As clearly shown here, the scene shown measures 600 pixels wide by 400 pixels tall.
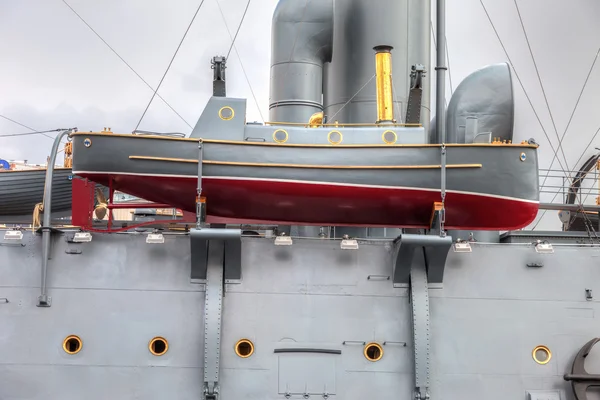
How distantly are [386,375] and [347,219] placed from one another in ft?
8.52

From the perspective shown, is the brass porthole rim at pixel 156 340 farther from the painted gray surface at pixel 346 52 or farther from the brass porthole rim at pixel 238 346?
the painted gray surface at pixel 346 52

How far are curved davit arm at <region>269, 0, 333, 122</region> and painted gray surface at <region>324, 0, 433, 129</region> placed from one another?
612 millimetres

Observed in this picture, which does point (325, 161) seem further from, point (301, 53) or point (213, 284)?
point (301, 53)

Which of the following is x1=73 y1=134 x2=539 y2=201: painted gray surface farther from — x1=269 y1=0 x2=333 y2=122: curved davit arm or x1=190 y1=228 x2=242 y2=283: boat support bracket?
x1=269 y1=0 x2=333 y2=122: curved davit arm

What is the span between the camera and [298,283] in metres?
11.5

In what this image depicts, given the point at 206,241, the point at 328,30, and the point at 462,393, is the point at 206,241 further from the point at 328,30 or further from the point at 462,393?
the point at 328,30

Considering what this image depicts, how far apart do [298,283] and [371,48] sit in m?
6.39

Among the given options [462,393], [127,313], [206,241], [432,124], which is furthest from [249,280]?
[432,124]

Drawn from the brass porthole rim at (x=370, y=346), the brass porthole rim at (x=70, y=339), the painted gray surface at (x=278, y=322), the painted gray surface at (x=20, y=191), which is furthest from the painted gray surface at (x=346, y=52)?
the painted gray surface at (x=20, y=191)

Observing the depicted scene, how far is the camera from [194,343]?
11258 millimetres

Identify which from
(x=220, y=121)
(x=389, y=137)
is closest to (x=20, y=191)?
(x=220, y=121)

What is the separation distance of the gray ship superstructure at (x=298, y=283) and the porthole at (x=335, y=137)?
0.06 ft

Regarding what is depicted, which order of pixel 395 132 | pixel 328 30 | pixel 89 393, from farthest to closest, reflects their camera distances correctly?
1. pixel 328 30
2. pixel 395 132
3. pixel 89 393

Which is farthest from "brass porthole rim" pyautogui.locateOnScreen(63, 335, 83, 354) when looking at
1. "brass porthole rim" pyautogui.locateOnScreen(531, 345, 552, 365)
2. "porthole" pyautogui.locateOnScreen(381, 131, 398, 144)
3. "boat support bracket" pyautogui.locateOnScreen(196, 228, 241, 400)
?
"brass porthole rim" pyautogui.locateOnScreen(531, 345, 552, 365)
